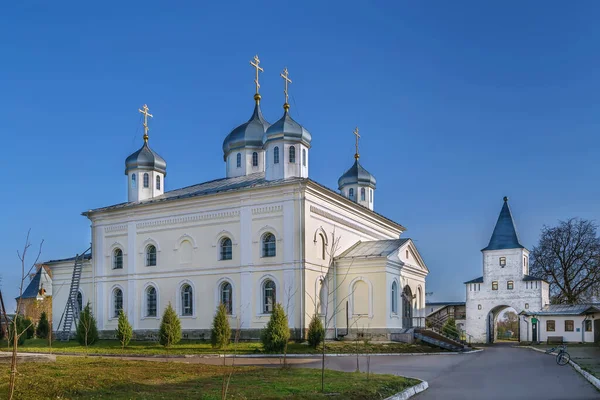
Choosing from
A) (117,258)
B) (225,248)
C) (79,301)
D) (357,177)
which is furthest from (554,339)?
(79,301)

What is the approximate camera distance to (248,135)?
3319 centimetres

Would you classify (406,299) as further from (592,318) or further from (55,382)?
(55,382)

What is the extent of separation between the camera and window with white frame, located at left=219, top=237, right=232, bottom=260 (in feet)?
95.0

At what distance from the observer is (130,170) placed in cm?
3384

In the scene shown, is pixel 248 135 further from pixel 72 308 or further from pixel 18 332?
pixel 18 332

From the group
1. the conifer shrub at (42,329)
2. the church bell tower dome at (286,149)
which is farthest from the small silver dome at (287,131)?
the conifer shrub at (42,329)

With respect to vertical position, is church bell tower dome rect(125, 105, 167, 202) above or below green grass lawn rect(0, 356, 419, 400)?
above

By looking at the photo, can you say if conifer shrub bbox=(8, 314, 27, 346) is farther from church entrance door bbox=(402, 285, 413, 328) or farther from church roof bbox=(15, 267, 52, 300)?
church entrance door bbox=(402, 285, 413, 328)

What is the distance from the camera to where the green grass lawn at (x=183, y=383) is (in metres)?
9.95

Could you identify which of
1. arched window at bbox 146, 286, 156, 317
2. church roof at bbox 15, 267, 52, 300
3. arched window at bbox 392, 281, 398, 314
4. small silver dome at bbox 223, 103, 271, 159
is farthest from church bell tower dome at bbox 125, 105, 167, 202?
arched window at bbox 392, 281, 398, 314

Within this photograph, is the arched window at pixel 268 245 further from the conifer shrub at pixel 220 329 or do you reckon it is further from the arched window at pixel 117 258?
the arched window at pixel 117 258

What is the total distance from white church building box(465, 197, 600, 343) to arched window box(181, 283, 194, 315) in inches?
979

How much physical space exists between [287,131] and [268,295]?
784cm

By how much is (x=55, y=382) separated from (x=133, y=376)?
6.11 ft
